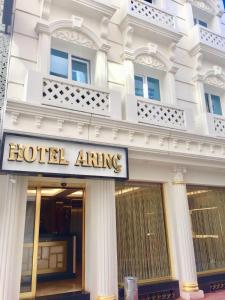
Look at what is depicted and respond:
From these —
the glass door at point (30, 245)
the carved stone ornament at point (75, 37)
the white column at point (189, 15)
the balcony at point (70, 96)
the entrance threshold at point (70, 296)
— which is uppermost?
the white column at point (189, 15)

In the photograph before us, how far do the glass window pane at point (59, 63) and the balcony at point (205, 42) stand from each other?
426cm

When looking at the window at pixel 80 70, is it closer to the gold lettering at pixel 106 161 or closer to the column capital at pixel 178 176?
the gold lettering at pixel 106 161

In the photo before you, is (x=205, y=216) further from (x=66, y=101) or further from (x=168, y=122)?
(x=66, y=101)

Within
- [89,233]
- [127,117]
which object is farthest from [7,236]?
[127,117]

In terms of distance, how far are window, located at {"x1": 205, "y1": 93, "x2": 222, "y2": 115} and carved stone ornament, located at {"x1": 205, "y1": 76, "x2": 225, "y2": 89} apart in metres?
0.37

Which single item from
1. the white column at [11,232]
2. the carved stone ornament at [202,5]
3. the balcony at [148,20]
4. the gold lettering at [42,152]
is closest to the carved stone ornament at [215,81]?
the balcony at [148,20]

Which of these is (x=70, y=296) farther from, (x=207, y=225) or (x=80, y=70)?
(x=80, y=70)

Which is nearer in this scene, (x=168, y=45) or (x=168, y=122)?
(x=168, y=122)

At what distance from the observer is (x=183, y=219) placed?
21.0 feet

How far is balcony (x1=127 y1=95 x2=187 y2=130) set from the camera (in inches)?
239

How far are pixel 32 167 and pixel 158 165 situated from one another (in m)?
3.36

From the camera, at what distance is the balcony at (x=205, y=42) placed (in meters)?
8.23

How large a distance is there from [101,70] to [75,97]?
4.46ft

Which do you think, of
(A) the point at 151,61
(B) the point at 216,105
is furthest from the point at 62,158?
(B) the point at 216,105
